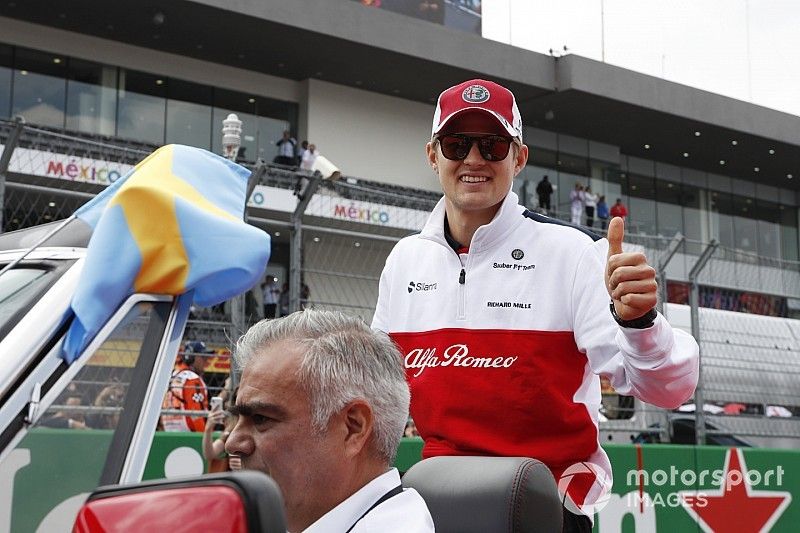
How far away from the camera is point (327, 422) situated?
183cm

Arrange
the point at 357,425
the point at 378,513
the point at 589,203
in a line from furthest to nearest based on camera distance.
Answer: the point at 589,203
the point at 357,425
the point at 378,513

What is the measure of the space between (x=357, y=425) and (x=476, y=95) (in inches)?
56.6

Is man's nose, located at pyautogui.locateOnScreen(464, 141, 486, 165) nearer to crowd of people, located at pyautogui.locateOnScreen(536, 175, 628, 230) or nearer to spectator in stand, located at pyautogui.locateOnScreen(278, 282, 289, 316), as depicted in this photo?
spectator in stand, located at pyautogui.locateOnScreen(278, 282, 289, 316)

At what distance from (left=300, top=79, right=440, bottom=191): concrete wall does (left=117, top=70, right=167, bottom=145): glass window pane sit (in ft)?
14.6

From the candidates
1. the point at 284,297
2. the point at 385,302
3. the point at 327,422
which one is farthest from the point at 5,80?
the point at 327,422

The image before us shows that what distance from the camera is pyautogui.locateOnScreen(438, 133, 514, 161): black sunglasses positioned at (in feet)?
10.0

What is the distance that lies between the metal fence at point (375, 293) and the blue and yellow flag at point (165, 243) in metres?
4.23

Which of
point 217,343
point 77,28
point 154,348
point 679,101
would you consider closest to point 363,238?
point 217,343

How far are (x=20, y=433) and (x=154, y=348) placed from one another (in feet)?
0.93

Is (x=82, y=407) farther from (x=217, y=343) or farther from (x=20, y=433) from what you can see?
(x=217, y=343)

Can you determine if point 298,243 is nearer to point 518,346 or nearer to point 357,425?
point 518,346

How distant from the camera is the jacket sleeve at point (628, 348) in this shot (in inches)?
103

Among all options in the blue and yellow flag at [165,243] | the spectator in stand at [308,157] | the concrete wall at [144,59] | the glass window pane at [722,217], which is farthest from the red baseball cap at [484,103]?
the glass window pane at [722,217]

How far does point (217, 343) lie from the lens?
6.42 metres
